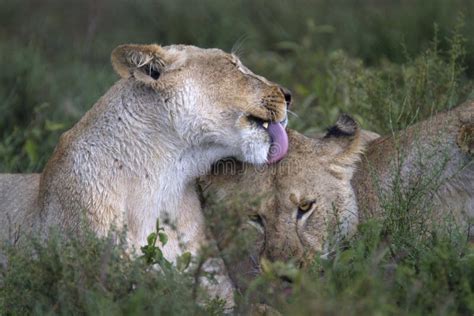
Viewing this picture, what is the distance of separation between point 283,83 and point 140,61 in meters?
3.23

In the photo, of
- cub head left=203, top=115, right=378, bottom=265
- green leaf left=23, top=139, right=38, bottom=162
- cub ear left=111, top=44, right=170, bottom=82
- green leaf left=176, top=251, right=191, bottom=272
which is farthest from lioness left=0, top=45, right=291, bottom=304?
green leaf left=23, top=139, right=38, bottom=162


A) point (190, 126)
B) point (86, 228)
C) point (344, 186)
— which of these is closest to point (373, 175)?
point (344, 186)

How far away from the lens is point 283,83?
24.1 feet

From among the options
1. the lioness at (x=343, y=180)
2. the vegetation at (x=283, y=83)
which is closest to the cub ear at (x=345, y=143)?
the lioness at (x=343, y=180)

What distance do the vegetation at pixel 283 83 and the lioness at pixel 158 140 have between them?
243 millimetres

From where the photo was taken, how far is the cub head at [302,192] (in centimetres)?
419

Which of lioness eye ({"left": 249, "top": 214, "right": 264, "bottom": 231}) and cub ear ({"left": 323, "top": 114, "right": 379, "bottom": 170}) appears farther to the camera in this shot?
cub ear ({"left": 323, "top": 114, "right": 379, "bottom": 170})

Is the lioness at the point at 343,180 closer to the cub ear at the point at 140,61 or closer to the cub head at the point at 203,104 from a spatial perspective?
the cub head at the point at 203,104

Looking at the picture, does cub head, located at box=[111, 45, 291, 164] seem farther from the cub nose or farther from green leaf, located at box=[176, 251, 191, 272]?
green leaf, located at box=[176, 251, 191, 272]

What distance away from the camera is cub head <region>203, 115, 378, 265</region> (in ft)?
13.8

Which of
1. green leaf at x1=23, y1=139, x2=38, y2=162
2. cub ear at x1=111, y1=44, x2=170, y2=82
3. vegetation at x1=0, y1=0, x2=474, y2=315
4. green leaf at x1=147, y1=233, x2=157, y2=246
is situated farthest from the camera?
green leaf at x1=23, y1=139, x2=38, y2=162

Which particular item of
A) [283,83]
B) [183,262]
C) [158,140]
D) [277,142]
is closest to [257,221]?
[277,142]

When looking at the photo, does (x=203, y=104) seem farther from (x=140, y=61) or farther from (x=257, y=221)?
(x=257, y=221)

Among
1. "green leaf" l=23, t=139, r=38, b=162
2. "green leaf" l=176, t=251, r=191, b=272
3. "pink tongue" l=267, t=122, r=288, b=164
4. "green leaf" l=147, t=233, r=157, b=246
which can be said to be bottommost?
"green leaf" l=176, t=251, r=191, b=272
